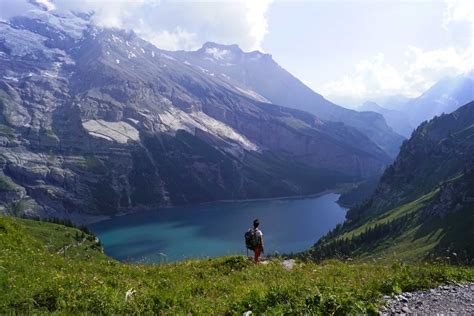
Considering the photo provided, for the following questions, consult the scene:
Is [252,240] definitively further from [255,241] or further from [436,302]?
[436,302]

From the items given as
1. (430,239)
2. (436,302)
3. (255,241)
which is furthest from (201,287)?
(430,239)

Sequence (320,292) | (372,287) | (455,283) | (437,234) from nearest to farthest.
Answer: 1. (320,292)
2. (372,287)
3. (455,283)
4. (437,234)

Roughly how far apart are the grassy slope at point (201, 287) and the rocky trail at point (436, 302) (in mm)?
543

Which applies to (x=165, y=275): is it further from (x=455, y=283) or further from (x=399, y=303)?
(x=455, y=283)

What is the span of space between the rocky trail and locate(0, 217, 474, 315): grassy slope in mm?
543

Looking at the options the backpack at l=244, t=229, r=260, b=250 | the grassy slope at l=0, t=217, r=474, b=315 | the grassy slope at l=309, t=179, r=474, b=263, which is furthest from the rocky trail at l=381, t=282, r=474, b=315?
the grassy slope at l=309, t=179, r=474, b=263

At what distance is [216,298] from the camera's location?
16281 mm

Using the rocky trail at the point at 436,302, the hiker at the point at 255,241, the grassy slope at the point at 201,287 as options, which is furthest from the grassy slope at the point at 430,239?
the rocky trail at the point at 436,302

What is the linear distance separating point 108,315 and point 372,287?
943 cm

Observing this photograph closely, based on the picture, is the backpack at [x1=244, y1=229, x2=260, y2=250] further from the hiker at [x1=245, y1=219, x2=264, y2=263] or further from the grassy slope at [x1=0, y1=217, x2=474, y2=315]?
the grassy slope at [x1=0, y1=217, x2=474, y2=315]

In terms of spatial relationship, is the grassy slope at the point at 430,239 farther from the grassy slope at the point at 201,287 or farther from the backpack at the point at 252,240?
the grassy slope at the point at 201,287

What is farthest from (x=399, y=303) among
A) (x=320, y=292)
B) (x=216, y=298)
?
(x=216, y=298)

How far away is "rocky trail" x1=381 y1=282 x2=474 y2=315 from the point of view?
→ 14.1 meters

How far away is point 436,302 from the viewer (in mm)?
15164
